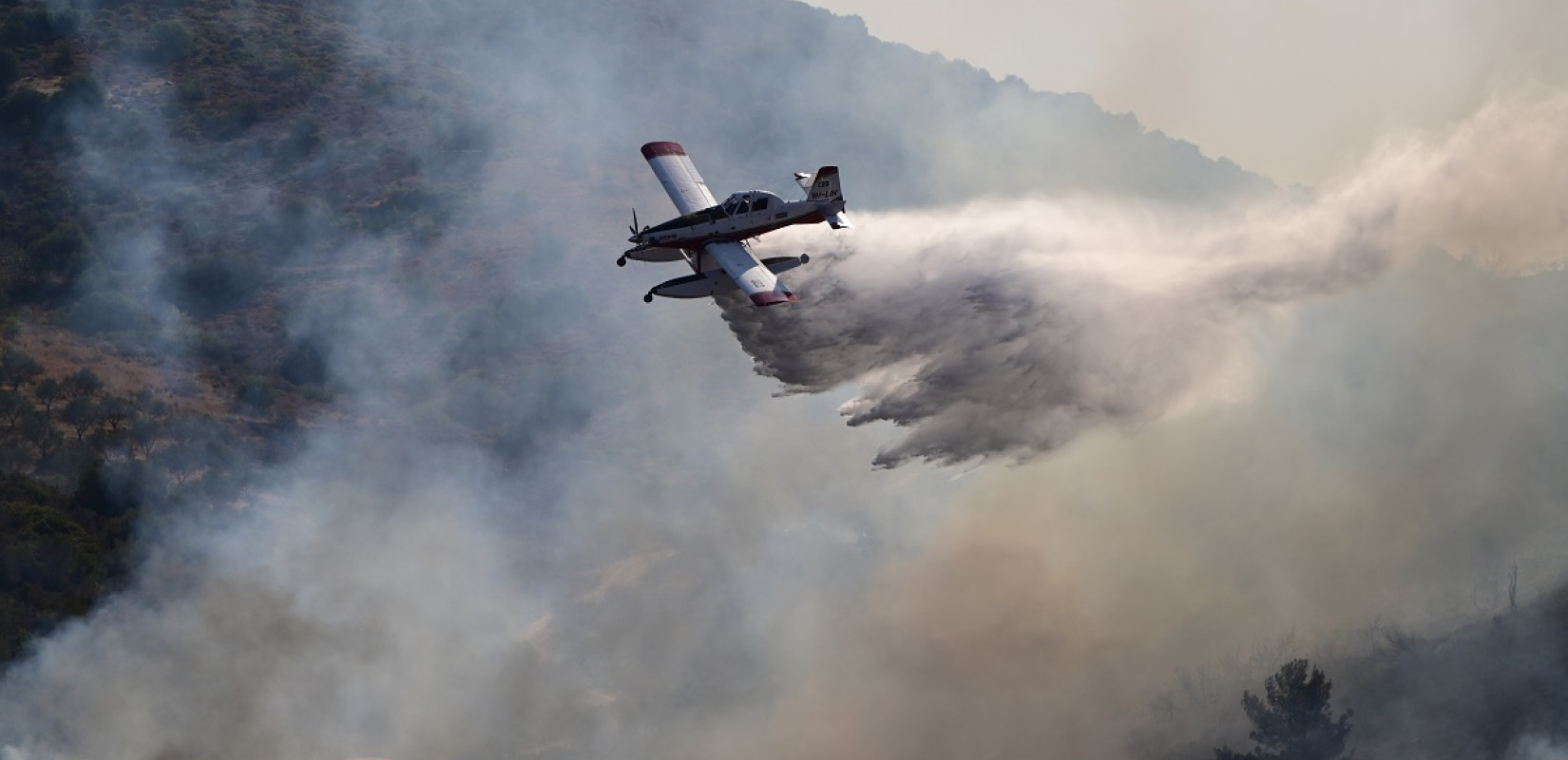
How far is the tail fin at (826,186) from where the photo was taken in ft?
168

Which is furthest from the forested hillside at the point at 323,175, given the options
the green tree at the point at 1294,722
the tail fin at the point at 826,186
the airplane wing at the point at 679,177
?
the green tree at the point at 1294,722

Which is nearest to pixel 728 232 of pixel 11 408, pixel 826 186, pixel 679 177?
pixel 826 186

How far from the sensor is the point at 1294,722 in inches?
2210

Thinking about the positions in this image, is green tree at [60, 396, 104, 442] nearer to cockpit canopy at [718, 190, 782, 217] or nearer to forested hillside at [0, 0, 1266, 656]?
forested hillside at [0, 0, 1266, 656]

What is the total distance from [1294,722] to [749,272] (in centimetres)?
2480

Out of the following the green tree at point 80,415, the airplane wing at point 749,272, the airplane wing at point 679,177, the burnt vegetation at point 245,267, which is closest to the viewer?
the airplane wing at point 749,272

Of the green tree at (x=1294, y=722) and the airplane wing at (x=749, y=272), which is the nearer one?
the airplane wing at (x=749, y=272)

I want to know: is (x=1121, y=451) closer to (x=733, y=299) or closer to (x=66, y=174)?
(x=733, y=299)

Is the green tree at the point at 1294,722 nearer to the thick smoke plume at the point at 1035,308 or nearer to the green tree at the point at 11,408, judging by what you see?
the thick smoke plume at the point at 1035,308

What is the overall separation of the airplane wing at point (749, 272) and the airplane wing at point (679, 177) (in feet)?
11.0

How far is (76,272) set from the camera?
83.4m

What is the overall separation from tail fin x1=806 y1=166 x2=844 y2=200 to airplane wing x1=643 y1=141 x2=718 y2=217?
4.01 meters

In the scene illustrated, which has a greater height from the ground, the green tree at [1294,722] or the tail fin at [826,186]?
the tail fin at [826,186]

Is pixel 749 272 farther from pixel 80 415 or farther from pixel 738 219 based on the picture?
pixel 80 415
